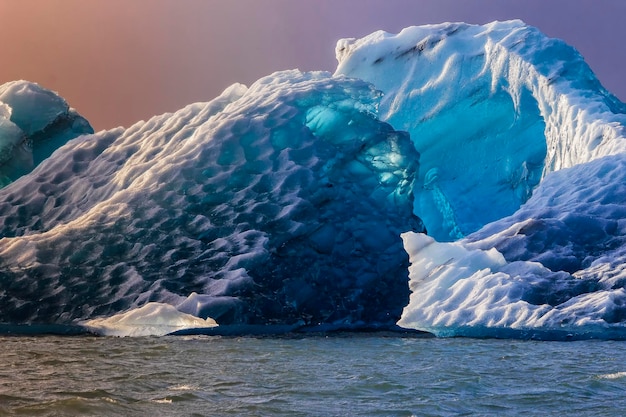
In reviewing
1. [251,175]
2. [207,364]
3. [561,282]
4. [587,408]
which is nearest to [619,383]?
[587,408]

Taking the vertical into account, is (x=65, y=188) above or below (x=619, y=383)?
above

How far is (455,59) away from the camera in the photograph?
2581 cm

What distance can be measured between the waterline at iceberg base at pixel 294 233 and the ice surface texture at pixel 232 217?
36mm

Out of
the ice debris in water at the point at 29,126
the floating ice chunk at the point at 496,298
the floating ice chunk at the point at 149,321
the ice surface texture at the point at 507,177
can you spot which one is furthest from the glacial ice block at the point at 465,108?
the floating ice chunk at the point at 149,321

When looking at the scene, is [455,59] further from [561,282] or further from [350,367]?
[350,367]

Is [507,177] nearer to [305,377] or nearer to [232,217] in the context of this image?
[232,217]

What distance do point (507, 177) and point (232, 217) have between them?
1217cm

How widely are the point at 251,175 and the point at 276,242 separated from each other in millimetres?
1988

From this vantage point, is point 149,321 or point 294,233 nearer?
point 149,321

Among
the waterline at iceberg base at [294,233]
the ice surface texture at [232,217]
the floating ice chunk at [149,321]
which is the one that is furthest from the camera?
the ice surface texture at [232,217]

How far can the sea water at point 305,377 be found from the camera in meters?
7.15

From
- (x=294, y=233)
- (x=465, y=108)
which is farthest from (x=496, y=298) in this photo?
(x=465, y=108)

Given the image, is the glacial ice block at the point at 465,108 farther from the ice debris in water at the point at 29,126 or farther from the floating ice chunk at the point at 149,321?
the floating ice chunk at the point at 149,321

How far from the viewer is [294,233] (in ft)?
55.3
